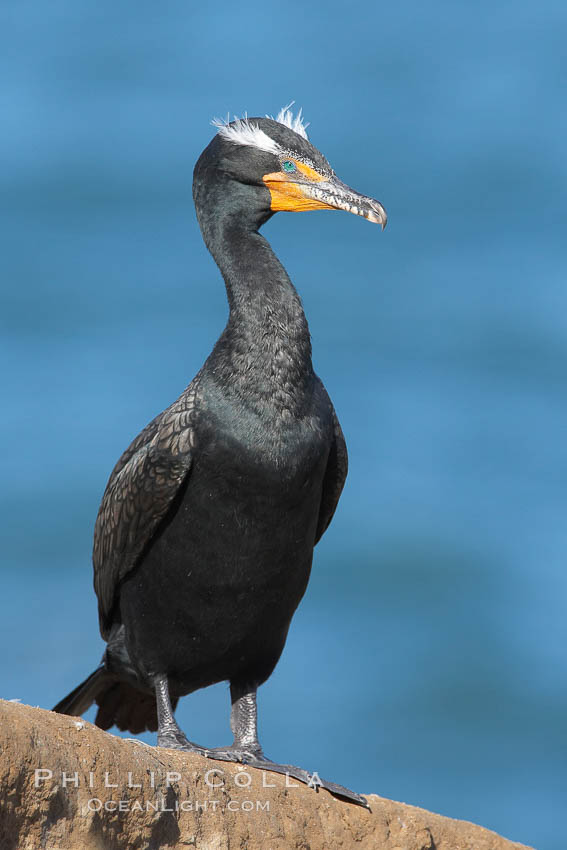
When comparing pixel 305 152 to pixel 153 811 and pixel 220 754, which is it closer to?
pixel 220 754

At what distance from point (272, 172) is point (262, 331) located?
36.4 inches

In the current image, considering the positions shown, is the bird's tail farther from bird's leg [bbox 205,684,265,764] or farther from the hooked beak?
the hooked beak

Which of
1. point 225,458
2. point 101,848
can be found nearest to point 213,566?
point 225,458

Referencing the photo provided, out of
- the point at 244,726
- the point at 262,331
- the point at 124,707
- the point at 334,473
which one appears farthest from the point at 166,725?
the point at 262,331

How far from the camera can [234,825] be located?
227 inches

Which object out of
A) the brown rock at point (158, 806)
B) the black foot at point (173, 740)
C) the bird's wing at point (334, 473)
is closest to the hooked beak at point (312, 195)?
the bird's wing at point (334, 473)

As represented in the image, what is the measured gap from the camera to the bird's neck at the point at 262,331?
22.2 feet

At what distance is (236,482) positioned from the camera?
6715 millimetres

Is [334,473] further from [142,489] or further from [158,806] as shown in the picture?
[158,806]

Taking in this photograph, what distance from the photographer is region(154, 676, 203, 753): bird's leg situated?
22.4ft

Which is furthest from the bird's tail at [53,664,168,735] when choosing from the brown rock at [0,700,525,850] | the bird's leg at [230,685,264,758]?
the brown rock at [0,700,525,850]

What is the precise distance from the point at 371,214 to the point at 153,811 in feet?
10.5

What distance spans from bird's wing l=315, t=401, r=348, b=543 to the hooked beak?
104cm

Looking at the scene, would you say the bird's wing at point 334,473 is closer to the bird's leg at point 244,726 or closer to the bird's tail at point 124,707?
the bird's leg at point 244,726
